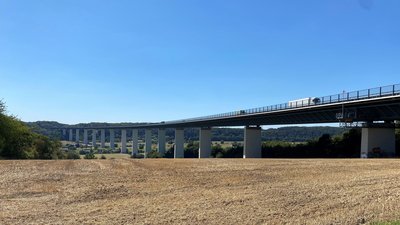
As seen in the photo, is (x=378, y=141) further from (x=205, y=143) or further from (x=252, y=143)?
(x=205, y=143)

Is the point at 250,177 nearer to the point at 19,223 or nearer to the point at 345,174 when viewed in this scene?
the point at 345,174

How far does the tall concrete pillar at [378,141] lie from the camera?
61537 mm

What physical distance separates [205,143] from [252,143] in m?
23.9

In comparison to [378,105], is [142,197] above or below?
below

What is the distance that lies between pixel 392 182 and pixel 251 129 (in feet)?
256

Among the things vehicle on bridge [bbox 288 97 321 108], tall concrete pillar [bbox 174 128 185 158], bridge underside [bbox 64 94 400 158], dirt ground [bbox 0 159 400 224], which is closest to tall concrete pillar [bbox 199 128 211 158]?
bridge underside [bbox 64 94 400 158]

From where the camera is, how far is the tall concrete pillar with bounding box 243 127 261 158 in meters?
94.8

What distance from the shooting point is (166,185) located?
1947 cm

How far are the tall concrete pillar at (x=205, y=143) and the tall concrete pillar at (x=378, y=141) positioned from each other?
58.0 metres

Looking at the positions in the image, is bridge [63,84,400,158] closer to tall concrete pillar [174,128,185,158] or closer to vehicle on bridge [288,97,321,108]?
vehicle on bridge [288,97,321,108]

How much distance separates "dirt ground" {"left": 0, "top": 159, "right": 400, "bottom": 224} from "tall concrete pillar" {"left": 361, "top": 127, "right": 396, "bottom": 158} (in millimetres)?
40129

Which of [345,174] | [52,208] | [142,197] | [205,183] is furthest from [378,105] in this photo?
[52,208]

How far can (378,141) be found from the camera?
6231 cm

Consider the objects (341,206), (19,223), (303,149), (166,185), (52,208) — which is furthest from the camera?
(303,149)
